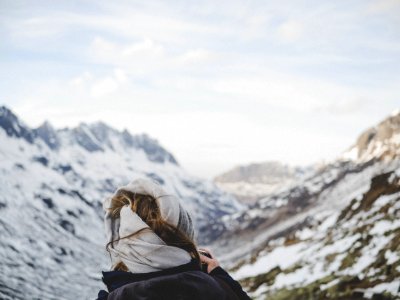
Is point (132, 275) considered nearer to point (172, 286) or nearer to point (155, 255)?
point (155, 255)

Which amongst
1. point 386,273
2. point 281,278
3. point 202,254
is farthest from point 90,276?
point 202,254

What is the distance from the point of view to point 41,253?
17662 cm

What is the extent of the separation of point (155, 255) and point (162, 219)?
0.31 meters

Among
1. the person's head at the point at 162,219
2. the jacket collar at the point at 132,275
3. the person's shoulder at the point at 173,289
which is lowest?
the person's shoulder at the point at 173,289

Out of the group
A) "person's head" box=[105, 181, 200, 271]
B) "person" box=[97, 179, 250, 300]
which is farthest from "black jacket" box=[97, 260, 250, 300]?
"person's head" box=[105, 181, 200, 271]

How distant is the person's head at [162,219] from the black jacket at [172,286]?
17cm

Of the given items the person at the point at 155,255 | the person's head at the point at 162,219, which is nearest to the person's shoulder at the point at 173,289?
the person at the point at 155,255

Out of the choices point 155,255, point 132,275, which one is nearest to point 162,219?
point 155,255

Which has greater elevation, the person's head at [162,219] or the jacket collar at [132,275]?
the person's head at [162,219]

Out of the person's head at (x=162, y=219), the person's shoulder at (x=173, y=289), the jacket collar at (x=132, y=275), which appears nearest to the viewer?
the person's shoulder at (x=173, y=289)

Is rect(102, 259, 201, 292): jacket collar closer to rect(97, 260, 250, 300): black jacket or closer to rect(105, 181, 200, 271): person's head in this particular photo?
rect(97, 260, 250, 300): black jacket

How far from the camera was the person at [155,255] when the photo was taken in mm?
3434

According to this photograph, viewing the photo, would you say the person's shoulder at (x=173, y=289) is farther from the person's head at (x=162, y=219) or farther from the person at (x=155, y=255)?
the person's head at (x=162, y=219)

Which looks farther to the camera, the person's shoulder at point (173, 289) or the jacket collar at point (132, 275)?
the jacket collar at point (132, 275)
